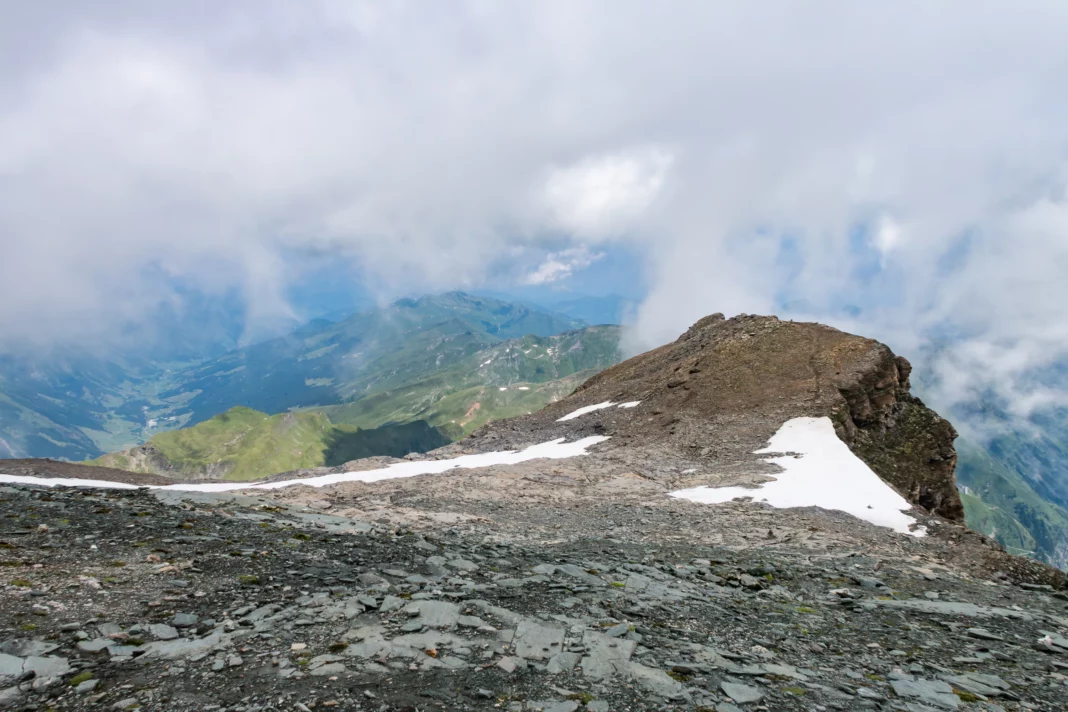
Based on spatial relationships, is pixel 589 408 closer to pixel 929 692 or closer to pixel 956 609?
pixel 956 609

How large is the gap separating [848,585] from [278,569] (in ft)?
42.5

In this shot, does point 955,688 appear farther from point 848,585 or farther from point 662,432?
point 662,432

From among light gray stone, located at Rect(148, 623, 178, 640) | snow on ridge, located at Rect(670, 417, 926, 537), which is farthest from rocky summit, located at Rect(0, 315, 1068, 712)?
snow on ridge, located at Rect(670, 417, 926, 537)

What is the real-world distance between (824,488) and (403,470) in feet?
73.3

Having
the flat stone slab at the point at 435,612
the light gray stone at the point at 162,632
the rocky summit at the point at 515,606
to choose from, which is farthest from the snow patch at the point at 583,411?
the light gray stone at the point at 162,632

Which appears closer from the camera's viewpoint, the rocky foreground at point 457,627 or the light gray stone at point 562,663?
the rocky foreground at point 457,627

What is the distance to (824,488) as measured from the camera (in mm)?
23188

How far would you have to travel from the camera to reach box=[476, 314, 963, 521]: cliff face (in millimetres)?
32344

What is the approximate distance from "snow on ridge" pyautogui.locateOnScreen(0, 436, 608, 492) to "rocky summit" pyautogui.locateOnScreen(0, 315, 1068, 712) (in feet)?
23.6

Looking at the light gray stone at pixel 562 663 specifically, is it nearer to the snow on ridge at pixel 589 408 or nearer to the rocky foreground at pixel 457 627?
the rocky foreground at pixel 457 627

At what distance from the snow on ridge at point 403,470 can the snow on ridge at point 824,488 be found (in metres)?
12.3

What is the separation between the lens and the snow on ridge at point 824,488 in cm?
2023

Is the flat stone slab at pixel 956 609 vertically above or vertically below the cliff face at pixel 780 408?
below

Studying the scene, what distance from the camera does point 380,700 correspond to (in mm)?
5723
